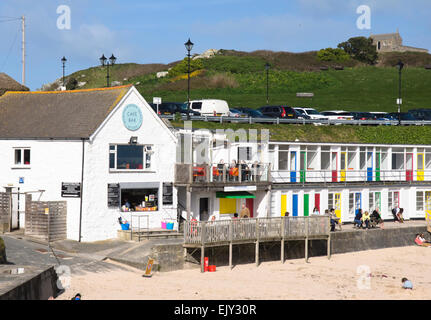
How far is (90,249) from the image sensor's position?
111 feet

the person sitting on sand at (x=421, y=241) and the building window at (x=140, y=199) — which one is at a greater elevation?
the building window at (x=140, y=199)

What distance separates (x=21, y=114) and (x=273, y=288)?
18220 millimetres

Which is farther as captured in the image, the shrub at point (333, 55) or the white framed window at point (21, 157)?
the shrub at point (333, 55)

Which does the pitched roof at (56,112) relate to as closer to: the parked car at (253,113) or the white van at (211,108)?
the white van at (211,108)

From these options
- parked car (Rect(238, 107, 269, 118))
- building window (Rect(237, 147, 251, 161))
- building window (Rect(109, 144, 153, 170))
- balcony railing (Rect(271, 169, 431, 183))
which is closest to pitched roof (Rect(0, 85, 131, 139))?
building window (Rect(109, 144, 153, 170))

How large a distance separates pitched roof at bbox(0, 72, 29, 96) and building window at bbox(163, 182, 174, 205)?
1238cm

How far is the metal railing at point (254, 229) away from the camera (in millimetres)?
33250

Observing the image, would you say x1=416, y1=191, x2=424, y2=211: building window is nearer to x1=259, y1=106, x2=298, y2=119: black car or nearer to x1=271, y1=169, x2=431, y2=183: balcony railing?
x1=271, y1=169, x2=431, y2=183: balcony railing

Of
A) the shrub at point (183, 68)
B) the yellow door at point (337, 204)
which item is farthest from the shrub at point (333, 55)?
the yellow door at point (337, 204)

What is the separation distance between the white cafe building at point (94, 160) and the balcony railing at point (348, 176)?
8.22 m

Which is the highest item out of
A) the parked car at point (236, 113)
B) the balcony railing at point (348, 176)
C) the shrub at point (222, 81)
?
the shrub at point (222, 81)

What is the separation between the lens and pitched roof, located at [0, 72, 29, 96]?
43156mm

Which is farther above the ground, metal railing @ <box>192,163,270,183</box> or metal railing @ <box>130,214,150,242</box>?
metal railing @ <box>192,163,270,183</box>

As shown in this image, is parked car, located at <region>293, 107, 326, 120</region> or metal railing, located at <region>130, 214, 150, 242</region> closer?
metal railing, located at <region>130, 214, 150, 242</region>
